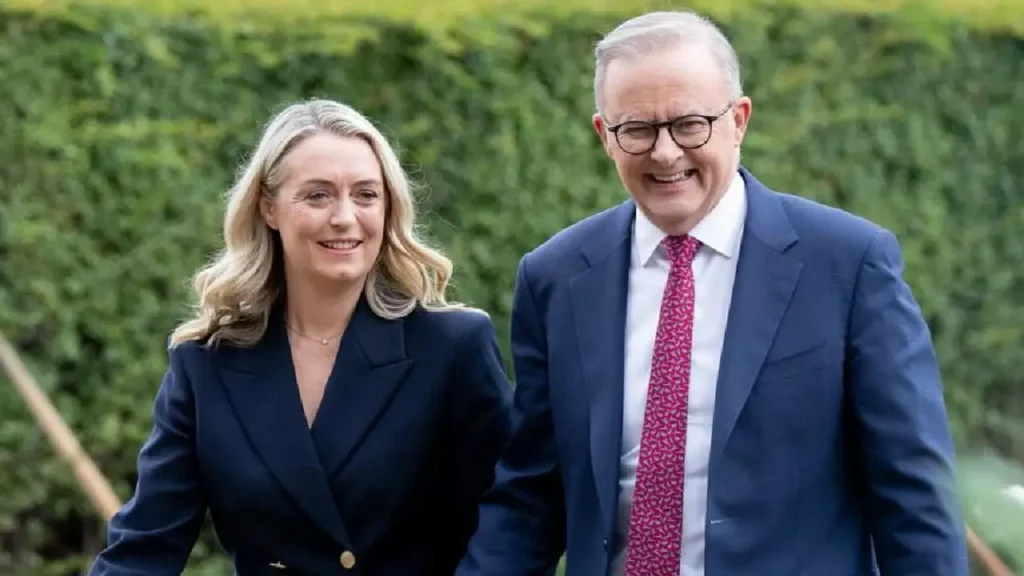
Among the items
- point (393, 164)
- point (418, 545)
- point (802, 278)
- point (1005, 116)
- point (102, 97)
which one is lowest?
point (418, 545)

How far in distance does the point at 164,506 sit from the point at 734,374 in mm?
1240

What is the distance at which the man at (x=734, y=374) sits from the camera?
9.16 feet

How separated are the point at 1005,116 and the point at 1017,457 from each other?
6.37 metres

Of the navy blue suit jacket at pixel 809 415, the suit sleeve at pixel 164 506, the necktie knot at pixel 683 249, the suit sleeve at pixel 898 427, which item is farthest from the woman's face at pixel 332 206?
the suit sleeve at pixel 898 427

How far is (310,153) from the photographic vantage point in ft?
10.8

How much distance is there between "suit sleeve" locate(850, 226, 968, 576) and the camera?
276cm

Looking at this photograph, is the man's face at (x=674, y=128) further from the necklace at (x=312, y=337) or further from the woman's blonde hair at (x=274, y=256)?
the necklace at (x=312, y=337)

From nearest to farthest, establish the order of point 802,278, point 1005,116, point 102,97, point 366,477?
point 802,278 < point 366,477 < point 102,97 < point 1005,116

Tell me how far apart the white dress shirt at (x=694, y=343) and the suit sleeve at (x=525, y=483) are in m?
0.25

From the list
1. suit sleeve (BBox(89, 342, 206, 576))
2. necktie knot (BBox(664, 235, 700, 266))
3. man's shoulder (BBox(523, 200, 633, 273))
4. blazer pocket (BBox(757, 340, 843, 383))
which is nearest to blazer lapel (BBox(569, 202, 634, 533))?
man's shoulder (BBox(523, 200, 633, 273))

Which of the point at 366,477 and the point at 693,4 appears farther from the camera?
the point at 693,4

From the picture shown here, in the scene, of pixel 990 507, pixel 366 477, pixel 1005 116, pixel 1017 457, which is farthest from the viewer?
pixel 1005 116

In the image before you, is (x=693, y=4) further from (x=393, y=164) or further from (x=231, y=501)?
(x=231, y=501)

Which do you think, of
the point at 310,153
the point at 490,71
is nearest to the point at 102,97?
the point at 490,71
